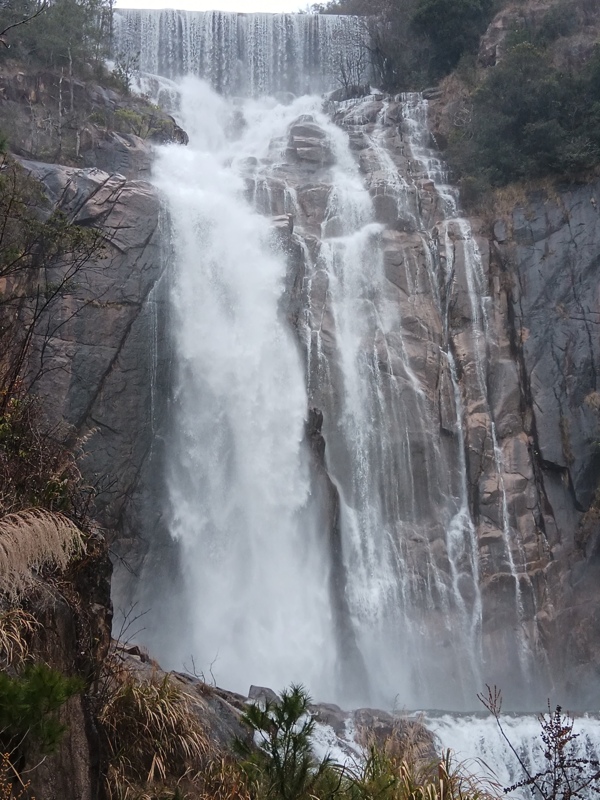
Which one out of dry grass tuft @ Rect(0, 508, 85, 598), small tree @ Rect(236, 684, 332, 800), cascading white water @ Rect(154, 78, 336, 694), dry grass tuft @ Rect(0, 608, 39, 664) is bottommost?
small tree @ Rect(236, 684, 332, 800)

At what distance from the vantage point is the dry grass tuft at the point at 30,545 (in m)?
5.00

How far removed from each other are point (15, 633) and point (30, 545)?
1.99 feet

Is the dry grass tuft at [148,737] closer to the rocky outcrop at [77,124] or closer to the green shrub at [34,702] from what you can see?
the green shrub at [34,702]

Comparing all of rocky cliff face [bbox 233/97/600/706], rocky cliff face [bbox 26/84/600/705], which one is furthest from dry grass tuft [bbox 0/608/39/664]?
rocky cliff face [bbox 233/97/600/706]

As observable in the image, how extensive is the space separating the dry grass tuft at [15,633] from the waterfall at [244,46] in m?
32.5

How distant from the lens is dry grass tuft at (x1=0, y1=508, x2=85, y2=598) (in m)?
5.00

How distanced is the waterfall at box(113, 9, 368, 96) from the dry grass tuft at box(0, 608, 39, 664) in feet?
107

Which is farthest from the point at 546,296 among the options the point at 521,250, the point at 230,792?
the point at 230,792

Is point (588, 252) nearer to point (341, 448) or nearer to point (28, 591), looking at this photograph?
point (341, 448)

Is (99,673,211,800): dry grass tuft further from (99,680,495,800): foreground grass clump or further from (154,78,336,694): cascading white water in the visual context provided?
(154,78,336,694): cascading white water

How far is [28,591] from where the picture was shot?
5398 millimetres

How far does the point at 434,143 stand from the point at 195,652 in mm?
19640

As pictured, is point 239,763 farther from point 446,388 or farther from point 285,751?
point 446,388

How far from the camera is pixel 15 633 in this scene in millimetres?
4930
